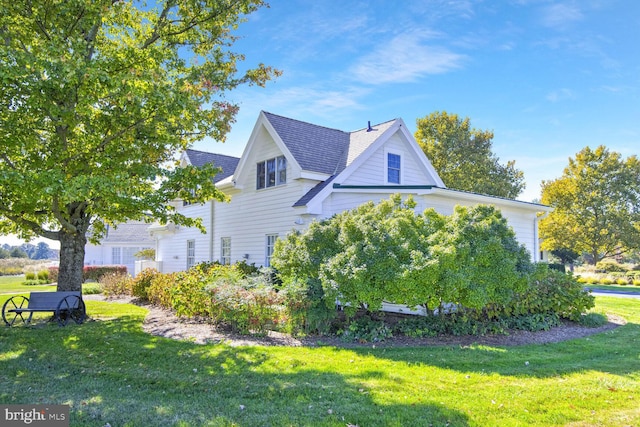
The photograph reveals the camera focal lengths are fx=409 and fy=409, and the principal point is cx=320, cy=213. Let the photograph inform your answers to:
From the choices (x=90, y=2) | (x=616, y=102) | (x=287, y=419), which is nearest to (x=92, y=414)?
(x=287, y=419)

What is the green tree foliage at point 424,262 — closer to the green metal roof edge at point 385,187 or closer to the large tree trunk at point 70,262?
the green metal roof edge at point 385,187

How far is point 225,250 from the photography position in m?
18.4

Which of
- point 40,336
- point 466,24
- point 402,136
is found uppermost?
point 466,24

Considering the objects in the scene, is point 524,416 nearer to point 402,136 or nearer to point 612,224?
point 402,136

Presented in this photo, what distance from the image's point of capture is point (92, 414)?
4566mm

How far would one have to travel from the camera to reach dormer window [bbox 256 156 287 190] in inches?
600

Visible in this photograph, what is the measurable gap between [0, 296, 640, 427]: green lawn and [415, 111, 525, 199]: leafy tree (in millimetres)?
23594

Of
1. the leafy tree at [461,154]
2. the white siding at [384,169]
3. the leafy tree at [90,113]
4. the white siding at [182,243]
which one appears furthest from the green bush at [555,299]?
the leafy tree at [461,154]

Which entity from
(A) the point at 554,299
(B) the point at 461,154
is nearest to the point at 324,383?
(A) the point at 554,299

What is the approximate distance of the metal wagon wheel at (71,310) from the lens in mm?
10688

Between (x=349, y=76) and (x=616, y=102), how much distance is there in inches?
406

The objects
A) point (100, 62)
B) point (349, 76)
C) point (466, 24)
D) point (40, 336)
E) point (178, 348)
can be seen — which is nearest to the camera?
point (178, 348)

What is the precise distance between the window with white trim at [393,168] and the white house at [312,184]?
0.04m

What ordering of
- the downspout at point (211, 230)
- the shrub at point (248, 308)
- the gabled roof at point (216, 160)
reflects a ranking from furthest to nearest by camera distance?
1. the gabled roof at point (216, 160)
2. the downspout at point (211, 230)
3. the shrub at point (248, 308)
